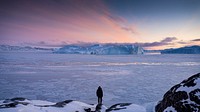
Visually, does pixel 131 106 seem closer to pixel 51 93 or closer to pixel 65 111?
pixel 65 111

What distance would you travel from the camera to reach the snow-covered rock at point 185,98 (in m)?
9.33

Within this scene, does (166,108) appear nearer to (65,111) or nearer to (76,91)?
(65,111)

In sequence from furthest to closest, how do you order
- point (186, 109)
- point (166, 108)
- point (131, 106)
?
point (131, 106) → point (166, 108) → point (186, 109)

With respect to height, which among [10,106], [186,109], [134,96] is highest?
[186,109]

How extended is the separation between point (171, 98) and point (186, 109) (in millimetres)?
1097

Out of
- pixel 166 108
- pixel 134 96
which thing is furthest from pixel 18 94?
pixel 166 108

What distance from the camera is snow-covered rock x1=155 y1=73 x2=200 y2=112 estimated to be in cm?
933

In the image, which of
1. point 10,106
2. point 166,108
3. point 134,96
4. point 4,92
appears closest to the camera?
point 166,108

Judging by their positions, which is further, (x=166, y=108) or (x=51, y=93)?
(x=51, y=93)

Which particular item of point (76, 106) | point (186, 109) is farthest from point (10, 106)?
point (186, 109)

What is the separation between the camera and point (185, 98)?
9672mm

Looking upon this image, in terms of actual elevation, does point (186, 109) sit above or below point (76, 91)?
above

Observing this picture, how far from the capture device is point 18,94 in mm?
23656

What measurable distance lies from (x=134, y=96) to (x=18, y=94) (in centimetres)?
1303
